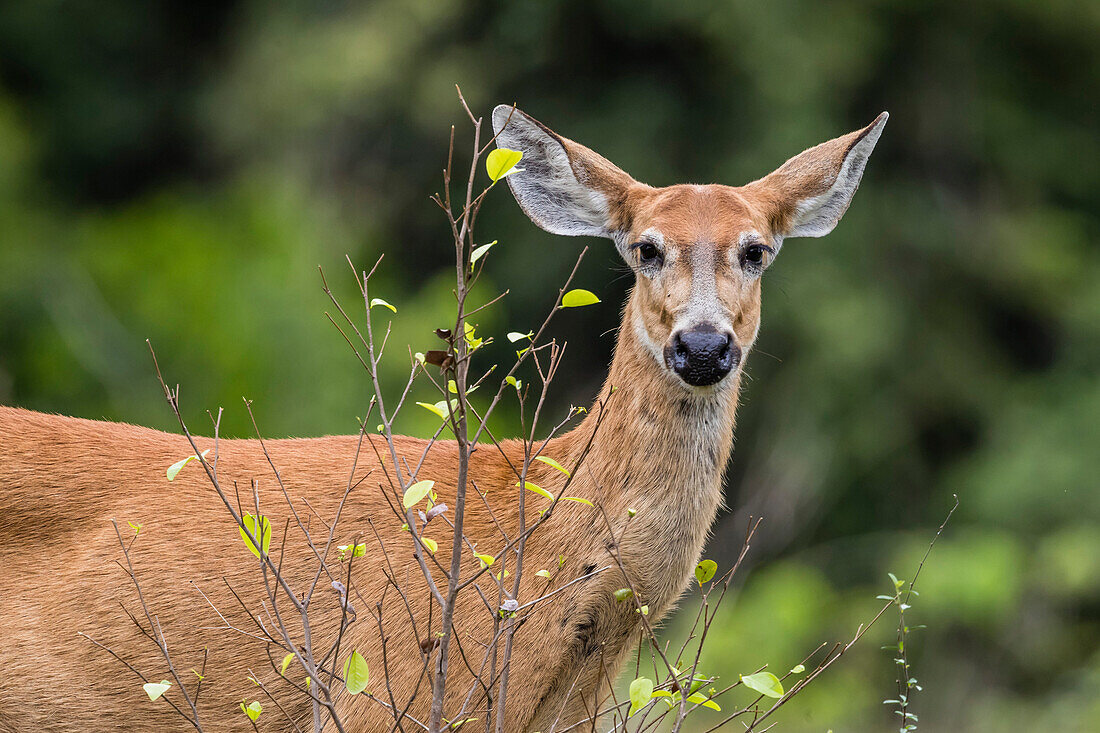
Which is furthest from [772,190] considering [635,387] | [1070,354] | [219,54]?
[219,54]

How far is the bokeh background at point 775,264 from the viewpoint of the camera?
34.3 ft

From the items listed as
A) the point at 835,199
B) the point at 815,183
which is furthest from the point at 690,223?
the point at 835,199

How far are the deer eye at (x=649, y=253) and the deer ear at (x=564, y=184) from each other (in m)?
0.31

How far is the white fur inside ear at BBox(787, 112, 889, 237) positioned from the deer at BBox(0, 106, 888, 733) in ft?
0.16

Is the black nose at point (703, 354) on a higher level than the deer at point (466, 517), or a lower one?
higher

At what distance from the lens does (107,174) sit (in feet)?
46.9

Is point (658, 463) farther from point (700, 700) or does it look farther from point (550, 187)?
point (550, 187)

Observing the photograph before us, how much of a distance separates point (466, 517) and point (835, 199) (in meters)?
1.85

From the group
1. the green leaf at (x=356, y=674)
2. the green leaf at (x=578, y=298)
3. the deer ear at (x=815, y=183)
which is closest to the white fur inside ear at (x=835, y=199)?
the deer ear at (x=815, y=183)

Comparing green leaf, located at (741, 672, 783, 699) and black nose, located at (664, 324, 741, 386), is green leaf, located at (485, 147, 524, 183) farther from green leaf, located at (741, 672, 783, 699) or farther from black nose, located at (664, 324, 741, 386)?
green leaf, located at (741, 672, 783, 699)

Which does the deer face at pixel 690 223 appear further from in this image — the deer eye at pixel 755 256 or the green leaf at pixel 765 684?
the green leaf at pixel 765 684

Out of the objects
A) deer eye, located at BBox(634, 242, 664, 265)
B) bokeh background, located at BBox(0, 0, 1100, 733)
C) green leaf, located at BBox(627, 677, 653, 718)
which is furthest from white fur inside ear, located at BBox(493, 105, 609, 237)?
bokeh background, located at BBox(0, 0, 1100, 733)

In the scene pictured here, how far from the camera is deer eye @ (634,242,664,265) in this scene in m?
4.85

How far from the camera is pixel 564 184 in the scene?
202 inches
